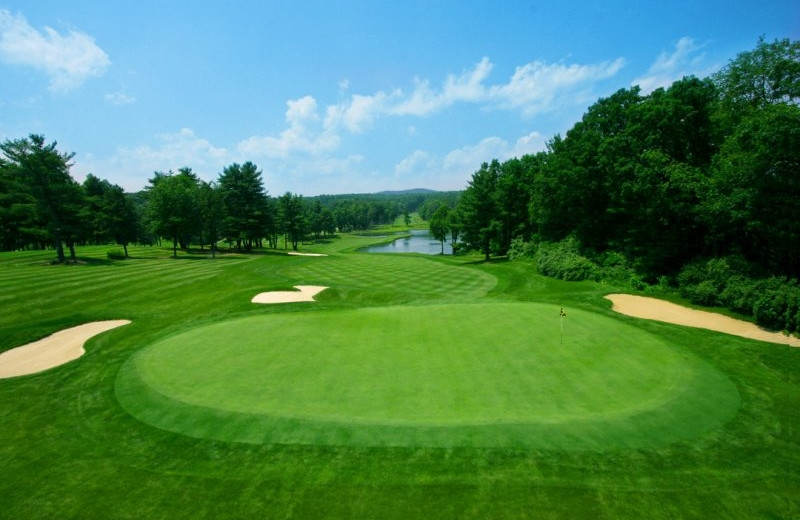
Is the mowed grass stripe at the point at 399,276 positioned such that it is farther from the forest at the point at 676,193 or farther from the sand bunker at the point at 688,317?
the sand bunker at the point at 688,317

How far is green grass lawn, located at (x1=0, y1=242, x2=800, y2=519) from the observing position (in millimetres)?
6336

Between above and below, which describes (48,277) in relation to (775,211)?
below

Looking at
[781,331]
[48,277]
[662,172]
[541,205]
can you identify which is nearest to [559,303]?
[781,331]

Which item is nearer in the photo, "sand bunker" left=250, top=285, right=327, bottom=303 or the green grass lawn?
the green grass lawn

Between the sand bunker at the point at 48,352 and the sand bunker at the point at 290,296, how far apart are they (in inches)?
293

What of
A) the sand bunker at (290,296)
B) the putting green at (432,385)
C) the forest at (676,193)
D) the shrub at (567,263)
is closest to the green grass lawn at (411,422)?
the putting green at (432,385)

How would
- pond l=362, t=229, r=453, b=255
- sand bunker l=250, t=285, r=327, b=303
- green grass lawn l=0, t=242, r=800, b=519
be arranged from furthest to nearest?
pond l=362, t=229, r=453, b=255 < sand bunker l=250, t=285, r=327, b=303 < green grass lawn l=0, t=242, r=800, b=519

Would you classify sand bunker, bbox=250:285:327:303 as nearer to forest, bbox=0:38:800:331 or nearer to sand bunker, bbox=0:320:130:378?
sand bunker, bbox=0:320:130:378

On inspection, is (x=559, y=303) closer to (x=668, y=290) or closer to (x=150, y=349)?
(x=668, y=290)

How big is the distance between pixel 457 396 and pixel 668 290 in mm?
20348

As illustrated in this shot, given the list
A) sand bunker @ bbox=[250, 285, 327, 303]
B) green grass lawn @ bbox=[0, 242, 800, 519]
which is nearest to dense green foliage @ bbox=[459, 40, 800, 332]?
green grass lawn @ bbox=[0, 242, 800, 519]

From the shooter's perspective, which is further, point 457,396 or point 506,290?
point 506,290

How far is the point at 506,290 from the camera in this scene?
25562mm

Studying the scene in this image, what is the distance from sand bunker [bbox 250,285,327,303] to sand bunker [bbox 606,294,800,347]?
58.8 feet
